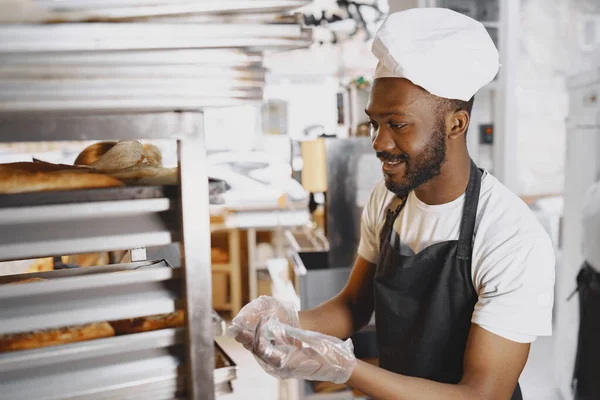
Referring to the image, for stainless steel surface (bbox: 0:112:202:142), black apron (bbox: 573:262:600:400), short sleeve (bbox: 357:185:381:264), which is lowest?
black apron (bbox: 573:262:600:400)

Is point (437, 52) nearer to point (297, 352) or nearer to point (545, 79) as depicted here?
point (297, 352)

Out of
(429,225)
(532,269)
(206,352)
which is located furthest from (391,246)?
(206,352)

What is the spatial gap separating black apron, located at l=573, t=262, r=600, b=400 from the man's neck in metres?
1.84

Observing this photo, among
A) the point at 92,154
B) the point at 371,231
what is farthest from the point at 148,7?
the point at 371,231

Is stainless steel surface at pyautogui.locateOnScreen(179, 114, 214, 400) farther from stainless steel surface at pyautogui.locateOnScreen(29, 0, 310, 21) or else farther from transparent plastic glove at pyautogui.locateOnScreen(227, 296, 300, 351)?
transparent plastic glove at pyautogui.locateOnScreen(227, 296, 300, 351)

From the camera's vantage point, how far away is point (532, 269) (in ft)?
3.97

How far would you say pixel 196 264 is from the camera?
0.60m

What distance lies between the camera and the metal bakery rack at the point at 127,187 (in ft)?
1.66

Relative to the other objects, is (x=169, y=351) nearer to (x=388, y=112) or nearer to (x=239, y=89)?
(x=239, y=89)

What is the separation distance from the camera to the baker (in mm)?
1176

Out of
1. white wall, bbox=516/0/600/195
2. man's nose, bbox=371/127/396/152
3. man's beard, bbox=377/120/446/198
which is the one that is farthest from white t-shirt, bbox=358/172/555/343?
white wall, bbox=516/0/600/195

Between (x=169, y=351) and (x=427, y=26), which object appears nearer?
(x=169, y=351)

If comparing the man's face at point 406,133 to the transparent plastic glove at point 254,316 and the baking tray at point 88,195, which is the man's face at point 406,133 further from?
the baking tray at point 88,195

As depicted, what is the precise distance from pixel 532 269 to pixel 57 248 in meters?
1.03
